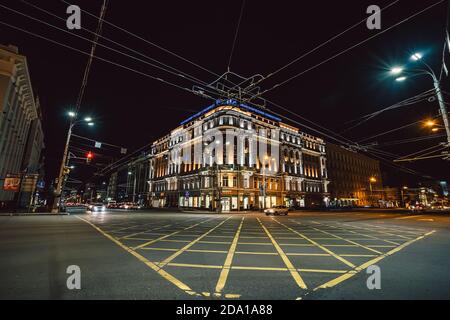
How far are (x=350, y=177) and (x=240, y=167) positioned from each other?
2146 inches

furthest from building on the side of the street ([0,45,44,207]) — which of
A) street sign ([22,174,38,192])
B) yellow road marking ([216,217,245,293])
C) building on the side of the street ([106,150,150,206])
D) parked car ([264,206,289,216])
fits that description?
building on the side of the street ([106,150,150,206])

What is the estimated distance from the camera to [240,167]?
157ft

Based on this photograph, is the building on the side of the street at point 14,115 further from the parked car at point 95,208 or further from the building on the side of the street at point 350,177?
the building on the side of the street at point 350,177

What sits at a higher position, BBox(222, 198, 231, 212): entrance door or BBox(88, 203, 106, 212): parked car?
BBox(222, 198, 231, 212): entrance door

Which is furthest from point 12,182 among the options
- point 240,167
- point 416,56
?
point 416,56

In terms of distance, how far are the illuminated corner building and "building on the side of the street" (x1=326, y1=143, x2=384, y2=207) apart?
6.50 meters

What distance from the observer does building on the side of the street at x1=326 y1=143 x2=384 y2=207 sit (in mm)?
75688

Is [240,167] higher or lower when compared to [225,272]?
higher

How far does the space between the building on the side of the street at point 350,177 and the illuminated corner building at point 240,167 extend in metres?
6.50

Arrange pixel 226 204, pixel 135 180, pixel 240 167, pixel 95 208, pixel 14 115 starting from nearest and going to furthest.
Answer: pixel 14 115 → pixel 95 208 → pixel 226 204 → pixel 240 167 → pixel 135 180

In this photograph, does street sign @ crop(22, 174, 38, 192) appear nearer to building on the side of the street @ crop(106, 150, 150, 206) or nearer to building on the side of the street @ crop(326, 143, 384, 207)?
building on the side of the street @ crop(106, 150, 150, 206)

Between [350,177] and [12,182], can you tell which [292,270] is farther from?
[350,177]

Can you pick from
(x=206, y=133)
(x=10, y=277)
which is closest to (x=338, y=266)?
(x=10, y=277)
